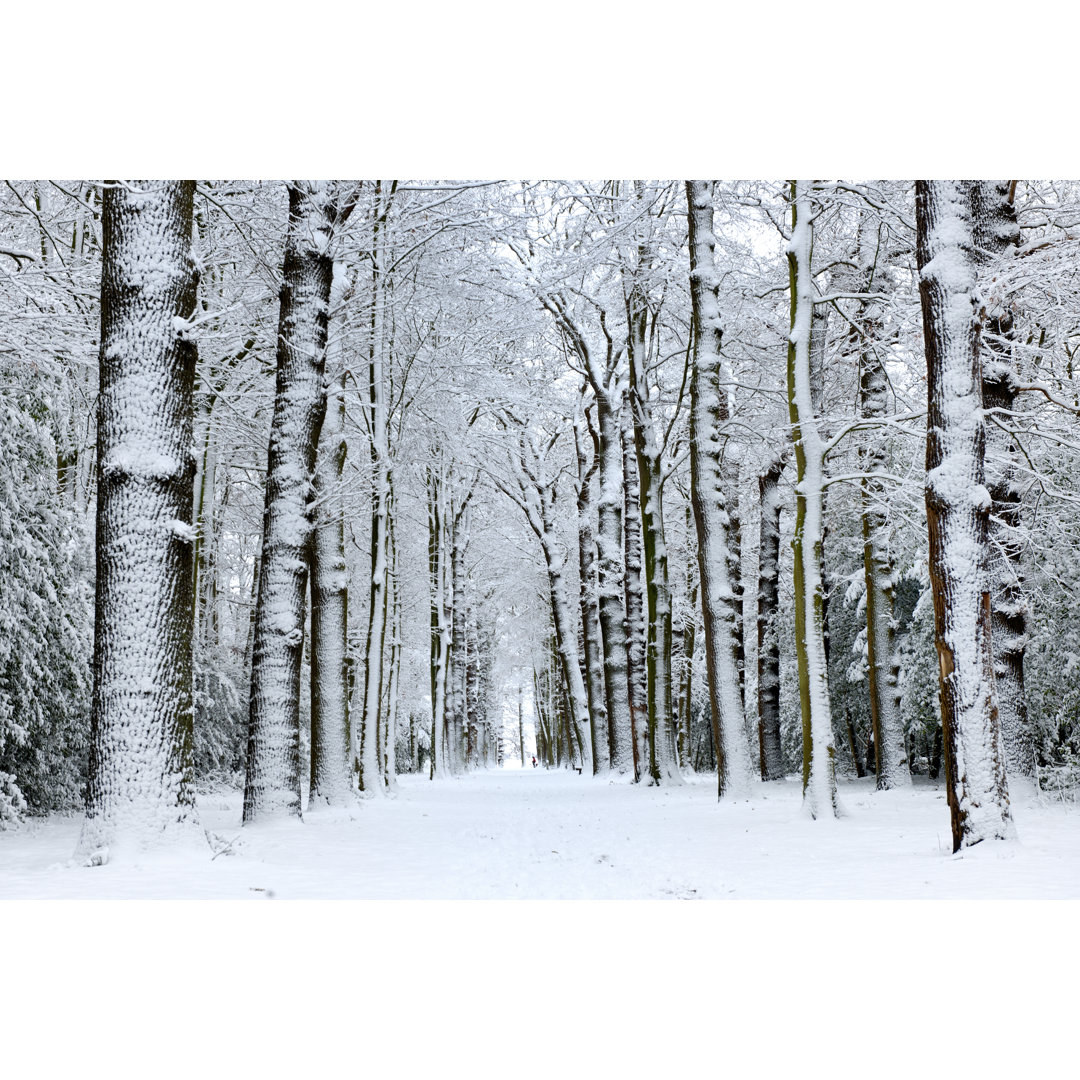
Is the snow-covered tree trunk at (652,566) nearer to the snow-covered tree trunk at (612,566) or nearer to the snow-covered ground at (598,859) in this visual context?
the snow-covered tree trunk at (612,566)

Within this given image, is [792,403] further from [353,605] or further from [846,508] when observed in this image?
[353,605]

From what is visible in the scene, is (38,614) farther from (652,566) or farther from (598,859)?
(652,566)

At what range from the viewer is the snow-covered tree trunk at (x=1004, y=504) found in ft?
32.9

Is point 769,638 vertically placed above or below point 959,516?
below

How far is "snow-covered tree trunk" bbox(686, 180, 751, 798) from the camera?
42.7 ft

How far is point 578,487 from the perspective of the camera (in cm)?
2402

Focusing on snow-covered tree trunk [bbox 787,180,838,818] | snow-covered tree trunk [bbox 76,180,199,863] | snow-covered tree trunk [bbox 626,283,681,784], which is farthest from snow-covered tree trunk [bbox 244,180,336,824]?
snow-covered tree trunk [bbox 626,283,681,784]

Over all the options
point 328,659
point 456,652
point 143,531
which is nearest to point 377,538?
point 328,659

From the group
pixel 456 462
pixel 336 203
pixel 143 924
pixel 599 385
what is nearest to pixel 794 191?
pixel 336 203

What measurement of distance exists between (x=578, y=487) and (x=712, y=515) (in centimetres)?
1100

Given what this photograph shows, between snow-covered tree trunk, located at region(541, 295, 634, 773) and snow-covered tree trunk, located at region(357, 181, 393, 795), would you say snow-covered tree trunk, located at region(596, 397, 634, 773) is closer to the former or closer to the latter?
snow-covered tree trunk, located at region(541, 295, 634, 773)

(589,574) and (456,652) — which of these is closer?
(589,574)

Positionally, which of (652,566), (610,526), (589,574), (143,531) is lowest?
(143,531)

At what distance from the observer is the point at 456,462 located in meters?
23.3
